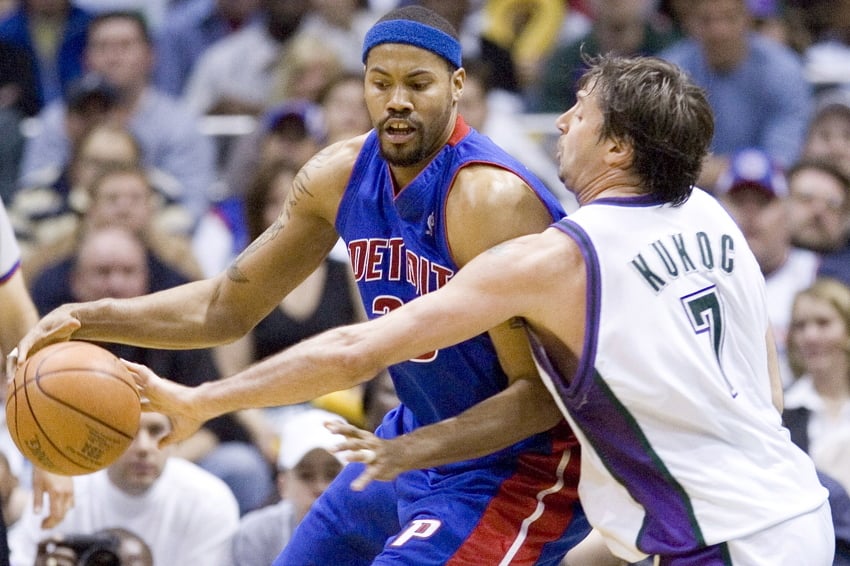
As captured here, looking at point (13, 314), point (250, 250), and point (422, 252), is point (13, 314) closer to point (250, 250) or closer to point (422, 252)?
point (250, 250)

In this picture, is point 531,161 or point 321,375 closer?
point 321,375

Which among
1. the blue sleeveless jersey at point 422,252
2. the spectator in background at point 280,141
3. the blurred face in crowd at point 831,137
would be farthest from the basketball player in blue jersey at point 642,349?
the blurred face in crowd at point 831,137

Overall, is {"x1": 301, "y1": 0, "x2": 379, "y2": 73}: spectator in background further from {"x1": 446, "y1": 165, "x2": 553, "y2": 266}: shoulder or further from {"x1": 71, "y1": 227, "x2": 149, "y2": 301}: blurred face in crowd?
{"x1": 446, "y1": 165, "x2": 553, "y2": 266}: shoulder

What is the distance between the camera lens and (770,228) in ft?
27.1

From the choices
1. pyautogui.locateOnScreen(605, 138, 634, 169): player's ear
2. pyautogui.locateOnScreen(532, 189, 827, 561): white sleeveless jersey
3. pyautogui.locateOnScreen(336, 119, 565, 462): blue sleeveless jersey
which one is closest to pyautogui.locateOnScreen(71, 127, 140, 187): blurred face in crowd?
pyautogui.locateOnScreen(336, 119, 565, 462): blue sleeveless jersey

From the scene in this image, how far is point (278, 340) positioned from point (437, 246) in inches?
144

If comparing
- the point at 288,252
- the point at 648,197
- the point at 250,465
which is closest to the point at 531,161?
the point at 250,465

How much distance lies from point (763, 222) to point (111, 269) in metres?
3.68

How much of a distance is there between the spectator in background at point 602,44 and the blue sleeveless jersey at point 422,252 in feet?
18.8

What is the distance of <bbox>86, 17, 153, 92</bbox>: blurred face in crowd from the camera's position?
993 cm

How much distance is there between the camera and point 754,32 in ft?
34.6

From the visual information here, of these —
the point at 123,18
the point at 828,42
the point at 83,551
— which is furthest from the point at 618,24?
the point at 83,551

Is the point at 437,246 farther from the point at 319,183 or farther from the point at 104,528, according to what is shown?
the point at 104,528

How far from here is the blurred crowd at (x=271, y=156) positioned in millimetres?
6504
